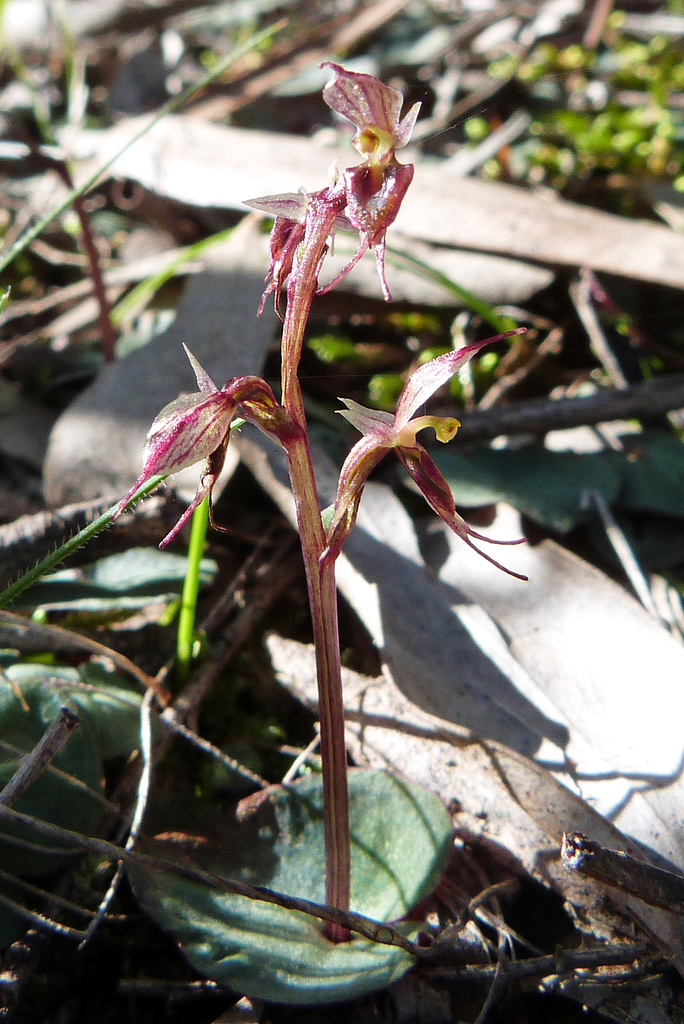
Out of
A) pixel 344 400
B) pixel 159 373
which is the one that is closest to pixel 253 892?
pixel 344 400

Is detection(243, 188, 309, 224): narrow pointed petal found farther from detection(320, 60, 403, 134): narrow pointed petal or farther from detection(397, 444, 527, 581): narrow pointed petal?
detection(397, 444, 527, 581): narrow pointed petal

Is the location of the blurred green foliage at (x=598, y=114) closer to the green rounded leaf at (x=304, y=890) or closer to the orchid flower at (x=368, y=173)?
the orchid flower at (x=368, y=173)

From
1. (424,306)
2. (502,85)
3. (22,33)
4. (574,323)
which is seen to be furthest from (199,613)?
(22,33)

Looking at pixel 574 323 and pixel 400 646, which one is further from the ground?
pixel 574 323

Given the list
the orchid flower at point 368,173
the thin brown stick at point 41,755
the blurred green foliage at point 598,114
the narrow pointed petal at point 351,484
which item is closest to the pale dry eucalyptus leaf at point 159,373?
the thin brown stick at point 41,755

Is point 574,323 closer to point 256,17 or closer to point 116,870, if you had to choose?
point 116,870
